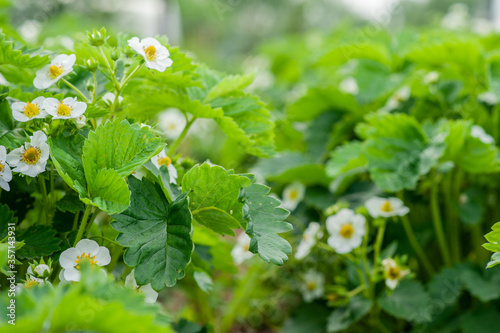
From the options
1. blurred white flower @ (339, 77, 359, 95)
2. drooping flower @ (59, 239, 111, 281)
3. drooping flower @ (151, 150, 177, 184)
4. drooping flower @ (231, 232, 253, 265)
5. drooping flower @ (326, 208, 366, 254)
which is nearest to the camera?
drooping flower @ (59, 239, 111, 281)

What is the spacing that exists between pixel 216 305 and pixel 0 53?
3.13 ft

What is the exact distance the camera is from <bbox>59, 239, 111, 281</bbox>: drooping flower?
21.8 inches

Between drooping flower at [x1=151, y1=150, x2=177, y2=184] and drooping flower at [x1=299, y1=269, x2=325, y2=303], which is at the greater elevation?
drooping flower at [x1=151, y1=150, x2=177, y2=184]

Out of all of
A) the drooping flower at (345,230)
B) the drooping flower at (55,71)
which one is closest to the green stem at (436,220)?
the drooping flower at (345,230)

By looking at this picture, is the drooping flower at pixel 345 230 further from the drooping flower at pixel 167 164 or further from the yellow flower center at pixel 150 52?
the yellow flower center at pixel 150 52

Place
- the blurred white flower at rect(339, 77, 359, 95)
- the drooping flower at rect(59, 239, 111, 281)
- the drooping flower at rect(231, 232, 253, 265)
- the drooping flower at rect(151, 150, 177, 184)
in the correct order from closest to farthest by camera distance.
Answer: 1. the drooping flower at rect(59, 239, 111, 281)
2. the drooping flower at rect(151, 150, 177, 184)
3. the drooping flower at rect(231, 232, 253, 265)
4. the blurred white flower at rect(339, 77, 359, 95)

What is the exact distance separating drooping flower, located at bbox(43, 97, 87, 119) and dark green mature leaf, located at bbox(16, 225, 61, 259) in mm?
148

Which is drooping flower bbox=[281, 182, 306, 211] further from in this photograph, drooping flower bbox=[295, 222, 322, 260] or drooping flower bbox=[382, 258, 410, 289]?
drooping flower bbox=[382, 258, 410, 289]

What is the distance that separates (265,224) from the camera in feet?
2.03

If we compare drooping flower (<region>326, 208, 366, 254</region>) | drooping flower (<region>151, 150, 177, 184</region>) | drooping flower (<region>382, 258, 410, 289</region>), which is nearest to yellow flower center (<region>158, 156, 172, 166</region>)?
drooping flower (<region>151, 150, 177, 184</region>)

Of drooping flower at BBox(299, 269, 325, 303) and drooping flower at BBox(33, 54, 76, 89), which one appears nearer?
drooping flower at BBox(33, 54, 76, 89)

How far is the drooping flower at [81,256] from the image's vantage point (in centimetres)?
55

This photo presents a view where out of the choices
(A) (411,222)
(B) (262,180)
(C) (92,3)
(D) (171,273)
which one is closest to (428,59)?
(A) (411,222)

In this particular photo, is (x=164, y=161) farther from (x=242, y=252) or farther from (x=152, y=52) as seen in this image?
(x=242, y=252)
